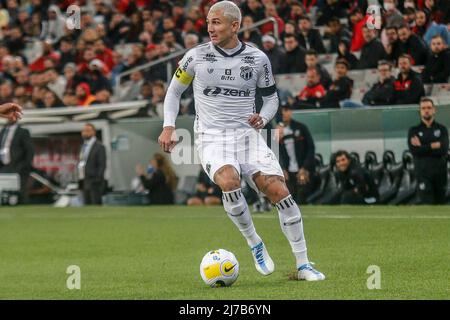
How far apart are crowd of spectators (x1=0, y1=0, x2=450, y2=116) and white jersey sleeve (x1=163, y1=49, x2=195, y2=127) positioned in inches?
358

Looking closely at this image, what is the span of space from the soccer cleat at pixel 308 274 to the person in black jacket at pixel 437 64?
9914 mm

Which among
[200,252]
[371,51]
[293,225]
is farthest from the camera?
[371,51]

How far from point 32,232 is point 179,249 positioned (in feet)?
14.4

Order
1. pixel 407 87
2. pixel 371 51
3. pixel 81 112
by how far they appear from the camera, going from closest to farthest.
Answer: pixel 407 87 → pixel 371 51 → pixel 81 112

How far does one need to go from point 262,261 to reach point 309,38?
13.0m

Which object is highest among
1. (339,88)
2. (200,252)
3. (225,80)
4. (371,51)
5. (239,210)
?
(371,51)

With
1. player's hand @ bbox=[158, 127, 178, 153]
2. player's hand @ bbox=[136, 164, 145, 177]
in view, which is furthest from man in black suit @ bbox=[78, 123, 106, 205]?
player's hand @ bbox=[158, 127, 178, 153]

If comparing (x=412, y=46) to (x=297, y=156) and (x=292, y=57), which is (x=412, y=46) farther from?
(x=292, y=57)

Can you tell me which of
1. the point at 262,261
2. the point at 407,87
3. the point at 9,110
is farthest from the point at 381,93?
the point at 9,110

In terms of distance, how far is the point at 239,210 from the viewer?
33.7 feet

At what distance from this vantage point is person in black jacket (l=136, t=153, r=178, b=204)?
23203 mm

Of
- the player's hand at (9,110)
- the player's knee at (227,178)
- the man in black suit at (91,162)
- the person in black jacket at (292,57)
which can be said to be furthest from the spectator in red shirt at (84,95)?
the player's hand at (9,110)

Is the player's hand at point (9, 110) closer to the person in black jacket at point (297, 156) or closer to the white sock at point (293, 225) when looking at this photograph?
the white sock at point (293, 225)

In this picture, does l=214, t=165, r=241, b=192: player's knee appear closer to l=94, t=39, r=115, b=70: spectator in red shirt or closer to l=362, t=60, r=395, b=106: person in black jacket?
l=362, t=60, r=395, b=106: person in black jacket
